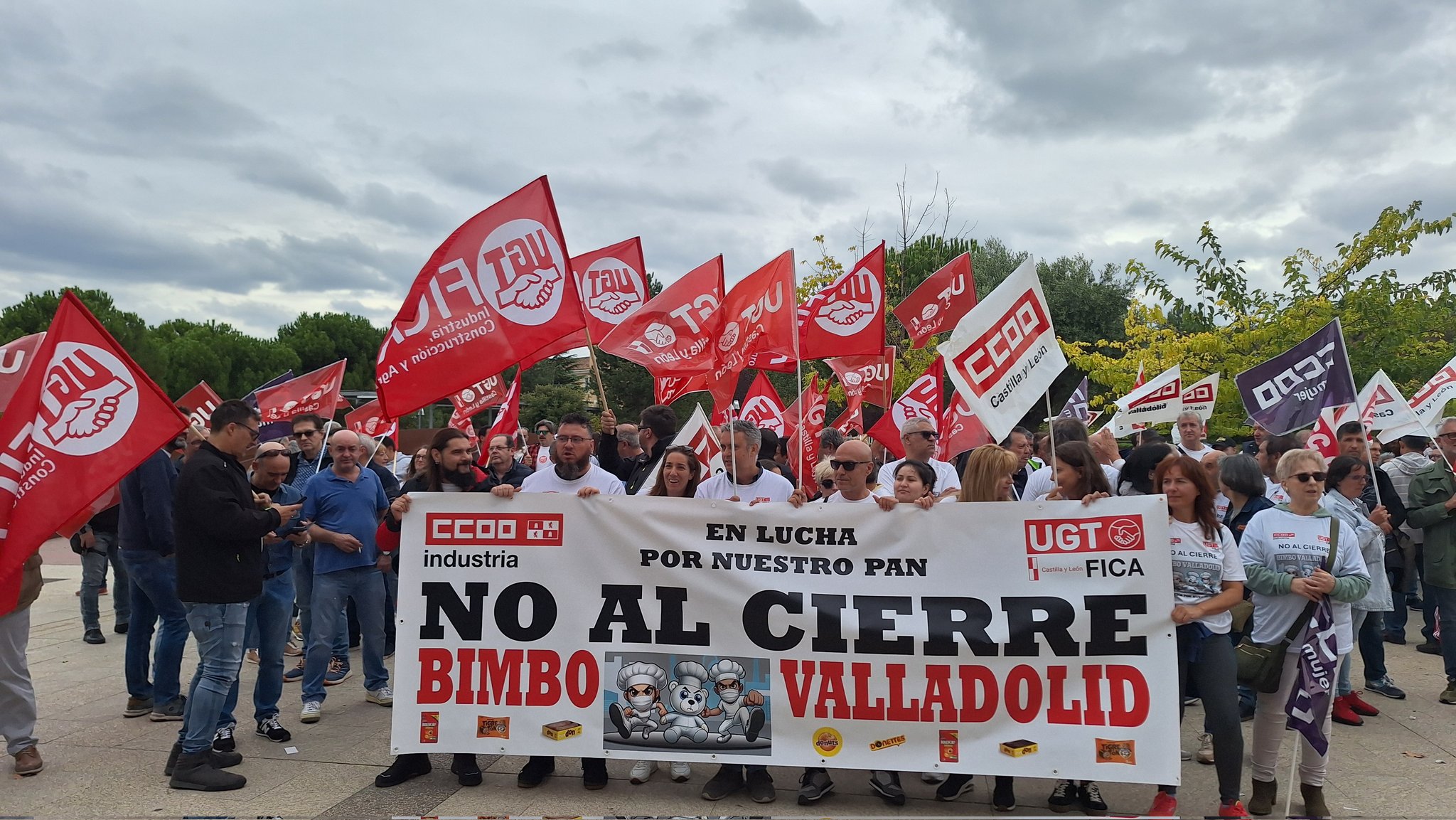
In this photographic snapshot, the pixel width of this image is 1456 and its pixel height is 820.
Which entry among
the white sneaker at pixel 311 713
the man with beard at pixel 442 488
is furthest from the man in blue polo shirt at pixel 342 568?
the man with beard at pixel 442 488

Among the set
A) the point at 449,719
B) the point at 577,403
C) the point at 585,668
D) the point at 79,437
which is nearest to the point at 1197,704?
the point at 585,668

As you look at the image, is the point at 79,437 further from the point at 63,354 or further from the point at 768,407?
the point at 768,407

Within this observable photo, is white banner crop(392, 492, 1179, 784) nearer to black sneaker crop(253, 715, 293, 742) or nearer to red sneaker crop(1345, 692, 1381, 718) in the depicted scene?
black sneaker crop(253, 715, 293, 742)

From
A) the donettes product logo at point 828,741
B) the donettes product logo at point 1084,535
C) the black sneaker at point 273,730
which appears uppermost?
the donettes product logo at point 1084,535

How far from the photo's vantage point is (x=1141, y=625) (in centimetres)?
477

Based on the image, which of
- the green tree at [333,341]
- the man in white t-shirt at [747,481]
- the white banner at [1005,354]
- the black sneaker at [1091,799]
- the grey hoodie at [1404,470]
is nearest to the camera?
the black sneaker at [1091,799]

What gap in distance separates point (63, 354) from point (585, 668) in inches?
129

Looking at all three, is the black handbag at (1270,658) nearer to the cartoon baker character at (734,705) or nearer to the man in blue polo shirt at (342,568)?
the cartoon baker character at (734,705)

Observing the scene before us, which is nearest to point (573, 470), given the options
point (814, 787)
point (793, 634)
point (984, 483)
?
point (793, 634)

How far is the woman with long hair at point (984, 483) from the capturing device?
504 centimetres

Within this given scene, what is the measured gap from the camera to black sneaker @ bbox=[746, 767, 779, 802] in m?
5.02

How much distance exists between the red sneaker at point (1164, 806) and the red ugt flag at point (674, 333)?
4.16 metres

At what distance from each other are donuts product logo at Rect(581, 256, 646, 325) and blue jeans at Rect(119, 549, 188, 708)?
479 centimetres

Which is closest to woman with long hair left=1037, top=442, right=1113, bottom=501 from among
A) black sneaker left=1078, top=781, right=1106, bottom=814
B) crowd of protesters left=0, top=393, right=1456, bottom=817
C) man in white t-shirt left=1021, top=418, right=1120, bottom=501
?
crowd of protesters left=0, top=393, right=1456, bottom=817
